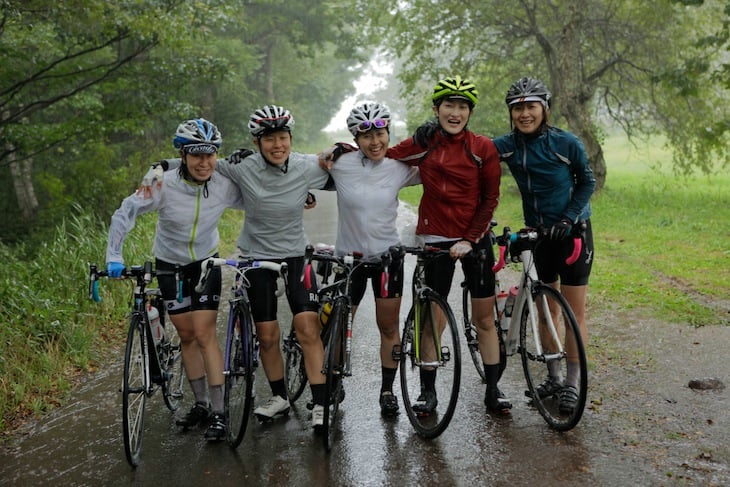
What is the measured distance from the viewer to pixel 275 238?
193 inches

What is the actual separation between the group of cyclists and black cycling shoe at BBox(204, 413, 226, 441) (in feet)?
0.04

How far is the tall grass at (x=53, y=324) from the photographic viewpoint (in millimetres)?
6039

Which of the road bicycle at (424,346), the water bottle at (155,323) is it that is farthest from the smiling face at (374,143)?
the water bottle at (155,323)

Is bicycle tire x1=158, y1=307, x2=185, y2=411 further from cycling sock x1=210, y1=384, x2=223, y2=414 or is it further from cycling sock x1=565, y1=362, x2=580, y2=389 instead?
cycling sock x1=565, y1=362, x2=580, y2=389

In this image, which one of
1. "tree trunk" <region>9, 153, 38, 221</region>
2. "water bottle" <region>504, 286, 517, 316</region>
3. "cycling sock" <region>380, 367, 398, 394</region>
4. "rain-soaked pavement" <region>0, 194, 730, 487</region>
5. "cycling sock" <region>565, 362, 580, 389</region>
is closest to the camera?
"rain-soaked pavement" <region>0, 194, 730, 487</region>

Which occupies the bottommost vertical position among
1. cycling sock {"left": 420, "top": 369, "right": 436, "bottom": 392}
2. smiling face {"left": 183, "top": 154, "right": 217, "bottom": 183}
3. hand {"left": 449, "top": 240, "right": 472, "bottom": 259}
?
cycling sock {"left": 420, "top": 369, "right": 436, "bottom": 392}

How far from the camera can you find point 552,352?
16.1ft

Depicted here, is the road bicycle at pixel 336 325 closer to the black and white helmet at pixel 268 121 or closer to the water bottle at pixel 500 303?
the black and white helmet at pixel 268 121

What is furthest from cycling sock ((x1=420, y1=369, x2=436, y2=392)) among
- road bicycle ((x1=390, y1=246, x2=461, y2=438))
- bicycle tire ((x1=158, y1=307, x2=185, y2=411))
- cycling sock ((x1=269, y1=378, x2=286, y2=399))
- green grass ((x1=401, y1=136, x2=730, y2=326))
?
green grass ((x1=401, y1=136, x2=730, y2=326))

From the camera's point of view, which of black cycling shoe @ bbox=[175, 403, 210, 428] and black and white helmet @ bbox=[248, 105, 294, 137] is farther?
black cycling shoe @ bbox=[175, 403, 210, 428]

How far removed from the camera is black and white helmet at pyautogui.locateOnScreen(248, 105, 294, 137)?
4742 millimetres

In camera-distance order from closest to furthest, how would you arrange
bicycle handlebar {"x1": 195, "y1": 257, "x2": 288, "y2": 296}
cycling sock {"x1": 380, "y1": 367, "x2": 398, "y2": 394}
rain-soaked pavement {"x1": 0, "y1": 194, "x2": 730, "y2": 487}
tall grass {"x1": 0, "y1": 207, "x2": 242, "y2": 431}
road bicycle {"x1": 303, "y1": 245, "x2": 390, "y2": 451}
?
rain-soaked pavement {"x1": 0, "y1": 194, "x2": 730, "y2": 487}, bicycle handlebar {"x1": 195, "y1": 257, "x2": 288, "y2": 296}, road bicycle {"x1": 303, "y1": 245, "x2": 390, "y2": 451}, cycling sock {"x1": 380, "y1": 367, "x2": 398, "y2": 394}, tall grass {"x1": 0, "y1": 207, "x2": 242, "y2": 431}

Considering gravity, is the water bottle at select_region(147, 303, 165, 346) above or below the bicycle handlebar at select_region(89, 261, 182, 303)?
below

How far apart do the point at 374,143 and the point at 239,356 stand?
1.73m
